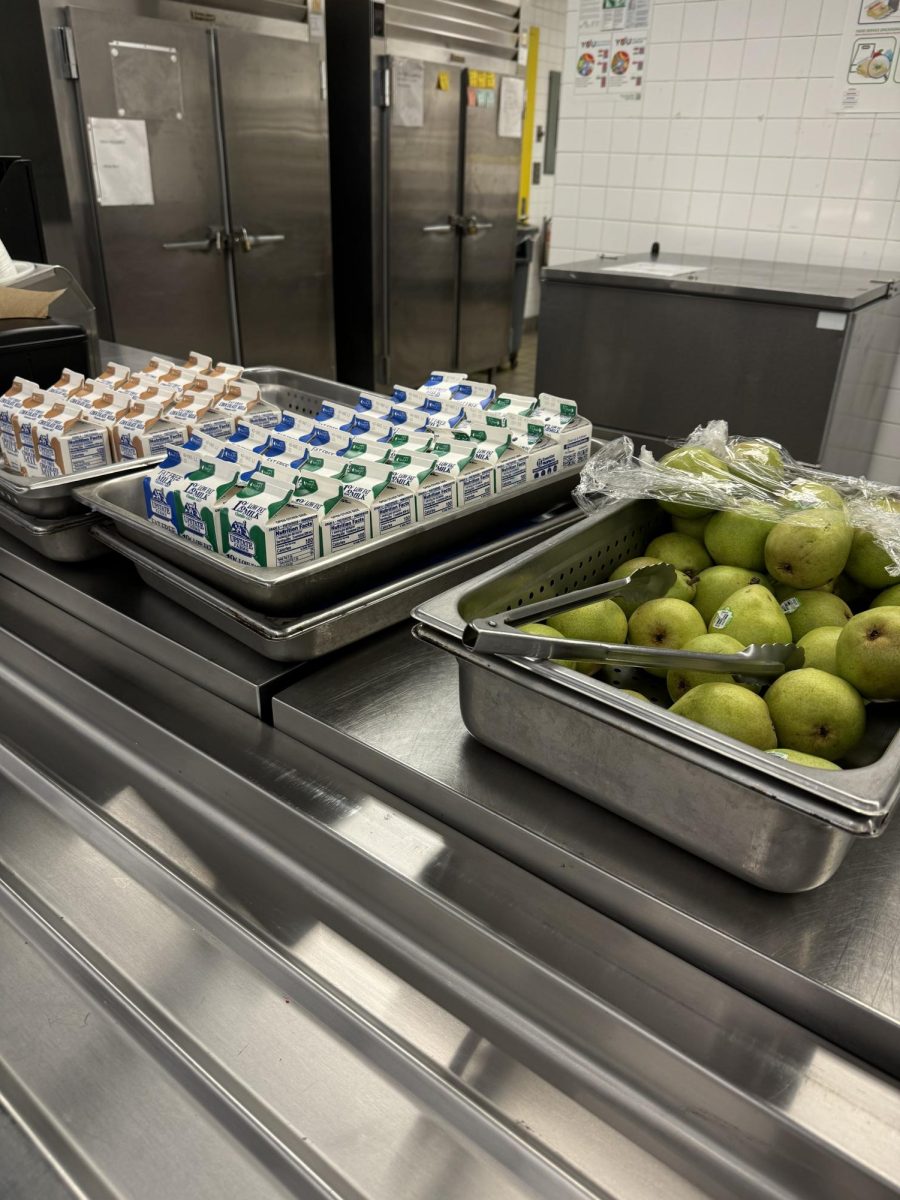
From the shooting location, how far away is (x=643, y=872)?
714 mm

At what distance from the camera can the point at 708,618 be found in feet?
2.99

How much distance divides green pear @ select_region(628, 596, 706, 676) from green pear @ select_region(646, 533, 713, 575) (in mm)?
Result: 129

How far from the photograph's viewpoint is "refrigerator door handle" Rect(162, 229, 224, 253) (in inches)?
152

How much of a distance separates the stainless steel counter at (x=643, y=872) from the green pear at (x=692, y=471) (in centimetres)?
33

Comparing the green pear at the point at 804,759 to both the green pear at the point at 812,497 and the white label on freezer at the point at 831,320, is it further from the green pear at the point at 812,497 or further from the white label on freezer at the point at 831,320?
the white label on freezer at the point at 831,320

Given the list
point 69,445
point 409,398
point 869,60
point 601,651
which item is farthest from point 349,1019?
point 869,60

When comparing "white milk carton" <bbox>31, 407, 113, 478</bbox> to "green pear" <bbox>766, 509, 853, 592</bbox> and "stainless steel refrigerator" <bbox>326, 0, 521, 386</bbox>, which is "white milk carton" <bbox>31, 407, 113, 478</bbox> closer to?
"green pear" <bbox>766, 509, 853, 592</bbox>

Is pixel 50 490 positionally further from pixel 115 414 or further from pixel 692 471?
pixel 692 471

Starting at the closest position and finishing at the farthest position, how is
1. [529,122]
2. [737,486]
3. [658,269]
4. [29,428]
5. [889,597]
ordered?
[889,597] < [737,486] < [29,428] < [658,269] < [529,122]

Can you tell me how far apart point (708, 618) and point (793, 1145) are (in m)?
0.47

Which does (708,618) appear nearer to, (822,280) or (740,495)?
(740,495)

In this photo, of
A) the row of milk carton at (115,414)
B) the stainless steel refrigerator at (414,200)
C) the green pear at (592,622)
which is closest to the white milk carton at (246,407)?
the row of milk carton at (115,414)

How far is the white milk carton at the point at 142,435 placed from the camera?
126 cm

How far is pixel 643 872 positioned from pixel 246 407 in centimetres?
101
